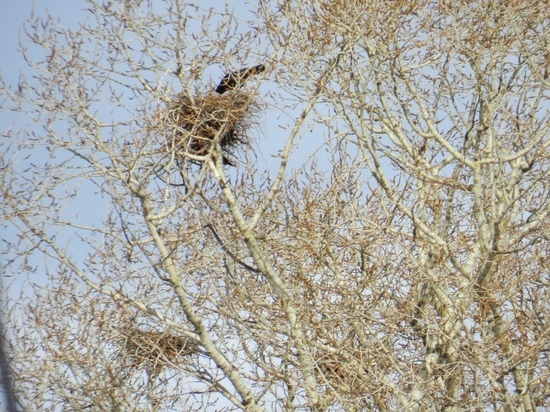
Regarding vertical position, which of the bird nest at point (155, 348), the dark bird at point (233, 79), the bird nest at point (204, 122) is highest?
the dark bird at point (233, 79)

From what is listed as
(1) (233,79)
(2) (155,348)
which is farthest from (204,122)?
(2) (155,348)

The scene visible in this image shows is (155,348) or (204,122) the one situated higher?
(204,122)

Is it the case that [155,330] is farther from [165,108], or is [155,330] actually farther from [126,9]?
[126,9]

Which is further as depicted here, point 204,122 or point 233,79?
point 233,79

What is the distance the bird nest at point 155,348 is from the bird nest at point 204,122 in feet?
8.38

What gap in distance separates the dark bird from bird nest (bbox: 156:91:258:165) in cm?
11

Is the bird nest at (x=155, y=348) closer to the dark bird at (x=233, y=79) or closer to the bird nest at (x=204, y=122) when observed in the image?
the bird nest at (x=204, y=122)

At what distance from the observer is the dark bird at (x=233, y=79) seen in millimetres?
11438

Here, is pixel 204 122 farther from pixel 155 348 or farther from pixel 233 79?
pixel 155 348

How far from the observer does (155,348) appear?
1167 centimetres

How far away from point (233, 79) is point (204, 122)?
35.3 inches

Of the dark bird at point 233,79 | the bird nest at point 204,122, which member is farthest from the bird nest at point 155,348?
the dark bird at point 233,79

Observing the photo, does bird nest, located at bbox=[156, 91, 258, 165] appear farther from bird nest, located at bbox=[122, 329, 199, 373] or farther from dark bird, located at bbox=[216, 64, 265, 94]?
bird nest, located at bbox=[122, 329, 199, 373]

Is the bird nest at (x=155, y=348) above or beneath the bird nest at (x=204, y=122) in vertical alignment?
beneath
